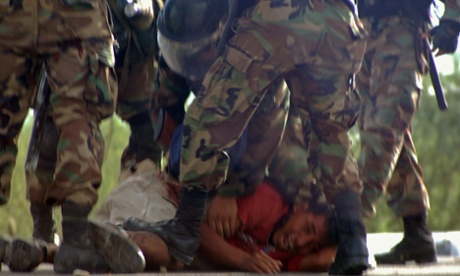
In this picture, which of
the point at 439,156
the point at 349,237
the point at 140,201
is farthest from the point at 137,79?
the point at 439,156

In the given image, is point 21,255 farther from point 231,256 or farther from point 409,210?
point 409,210

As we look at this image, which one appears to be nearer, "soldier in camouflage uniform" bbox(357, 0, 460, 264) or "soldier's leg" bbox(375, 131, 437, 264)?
"soldier in camouflage uniform" bbox(357, 0, 460, 264)

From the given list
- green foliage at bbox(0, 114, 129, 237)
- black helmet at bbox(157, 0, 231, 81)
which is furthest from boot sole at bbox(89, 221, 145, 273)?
green foliage at bbox(0, 114, 129, 237)

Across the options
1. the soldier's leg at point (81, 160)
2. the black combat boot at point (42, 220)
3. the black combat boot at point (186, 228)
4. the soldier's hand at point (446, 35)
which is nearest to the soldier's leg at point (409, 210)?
the soldier's hand at point (446, 35)

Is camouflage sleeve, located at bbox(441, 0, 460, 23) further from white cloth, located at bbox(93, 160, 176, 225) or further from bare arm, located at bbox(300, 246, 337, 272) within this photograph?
white cloth, located at bbox(93, 160, 176, 225)

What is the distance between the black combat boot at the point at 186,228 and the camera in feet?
13.5

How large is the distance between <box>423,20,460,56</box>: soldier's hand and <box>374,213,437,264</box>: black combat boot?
885 mm

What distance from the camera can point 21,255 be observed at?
3.94 m

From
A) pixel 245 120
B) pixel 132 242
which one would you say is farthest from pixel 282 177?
pixel 132 242

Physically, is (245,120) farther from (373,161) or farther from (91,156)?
(373,161)

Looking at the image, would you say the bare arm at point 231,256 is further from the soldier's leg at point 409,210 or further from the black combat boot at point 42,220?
the soldier's leg at point 409,210

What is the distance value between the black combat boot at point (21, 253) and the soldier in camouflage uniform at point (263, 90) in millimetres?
486

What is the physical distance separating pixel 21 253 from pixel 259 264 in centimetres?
95

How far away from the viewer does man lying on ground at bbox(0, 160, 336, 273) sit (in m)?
4.12
